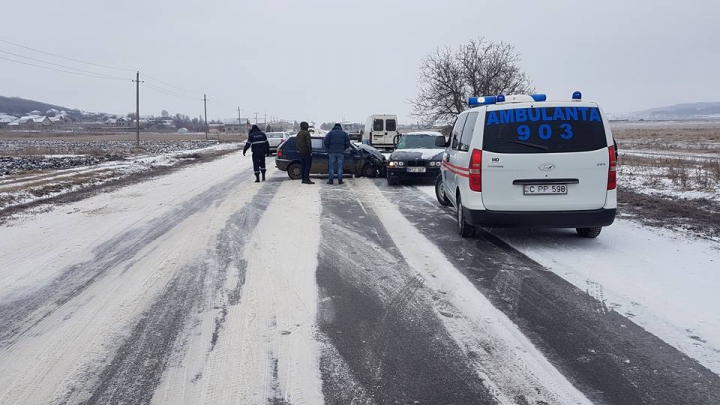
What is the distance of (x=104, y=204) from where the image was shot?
12.2 m

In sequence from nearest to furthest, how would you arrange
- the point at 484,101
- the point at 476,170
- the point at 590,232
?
the point at 476,170, the point at 590,232, the point at 484,101

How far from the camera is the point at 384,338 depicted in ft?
14.3

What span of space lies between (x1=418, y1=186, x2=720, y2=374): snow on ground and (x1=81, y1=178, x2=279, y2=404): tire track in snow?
12.2 ft

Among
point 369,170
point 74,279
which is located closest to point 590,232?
point 74,279

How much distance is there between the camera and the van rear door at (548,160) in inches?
282

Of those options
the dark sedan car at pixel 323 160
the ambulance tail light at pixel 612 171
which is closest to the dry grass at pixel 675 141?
the dark sedan car at pixel 323 160

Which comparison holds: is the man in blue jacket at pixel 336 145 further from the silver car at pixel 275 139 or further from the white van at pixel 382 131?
the silver car at pixel 275 139

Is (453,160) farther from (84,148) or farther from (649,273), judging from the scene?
(84,148)

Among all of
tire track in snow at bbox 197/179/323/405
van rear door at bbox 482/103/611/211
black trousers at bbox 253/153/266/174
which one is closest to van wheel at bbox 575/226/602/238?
van rear door at bbox 482/103/611/211

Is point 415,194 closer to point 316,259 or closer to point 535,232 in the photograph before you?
point 535,232

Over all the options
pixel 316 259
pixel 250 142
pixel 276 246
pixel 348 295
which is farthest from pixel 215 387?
pixel 250 142

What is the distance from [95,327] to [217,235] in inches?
154

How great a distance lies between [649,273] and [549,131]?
7.21ft

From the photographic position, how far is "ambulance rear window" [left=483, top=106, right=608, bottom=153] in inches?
283
